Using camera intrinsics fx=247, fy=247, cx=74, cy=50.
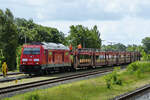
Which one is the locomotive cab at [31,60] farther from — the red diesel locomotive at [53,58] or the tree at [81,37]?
the tree at [81,37]

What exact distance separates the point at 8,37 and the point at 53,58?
10.6m

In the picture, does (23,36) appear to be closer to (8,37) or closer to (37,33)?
(37,33)

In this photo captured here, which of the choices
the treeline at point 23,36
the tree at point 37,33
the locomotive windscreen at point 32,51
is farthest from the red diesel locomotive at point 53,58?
the tree at point 37,33

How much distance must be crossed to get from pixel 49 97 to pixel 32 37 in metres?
58.5

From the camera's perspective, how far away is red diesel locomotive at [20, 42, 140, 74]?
25375 mm

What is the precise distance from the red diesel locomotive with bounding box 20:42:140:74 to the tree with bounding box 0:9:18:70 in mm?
8508

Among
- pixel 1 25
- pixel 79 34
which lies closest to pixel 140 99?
pixel 1 25

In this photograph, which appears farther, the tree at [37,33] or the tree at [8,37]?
the tree at [37,33]

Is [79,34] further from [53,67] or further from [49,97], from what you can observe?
[49,97]

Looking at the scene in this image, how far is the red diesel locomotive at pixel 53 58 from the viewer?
2538 cm

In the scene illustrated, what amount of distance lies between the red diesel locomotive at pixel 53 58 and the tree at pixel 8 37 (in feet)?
27.9

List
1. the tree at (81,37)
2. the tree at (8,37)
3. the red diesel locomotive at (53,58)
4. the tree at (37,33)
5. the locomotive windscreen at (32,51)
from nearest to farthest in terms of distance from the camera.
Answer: the red diesel locomotive at (53,58) → the locomotive windscreen at (32,51) → the tree at (8,37) → the tree at (37,33) → the tree at (81,37)

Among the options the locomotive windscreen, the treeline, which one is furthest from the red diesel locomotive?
the treeline

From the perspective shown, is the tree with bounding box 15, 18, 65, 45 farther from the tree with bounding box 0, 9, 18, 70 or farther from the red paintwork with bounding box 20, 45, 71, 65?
the red paintwork with bounding box 20, 45, 71, 65
